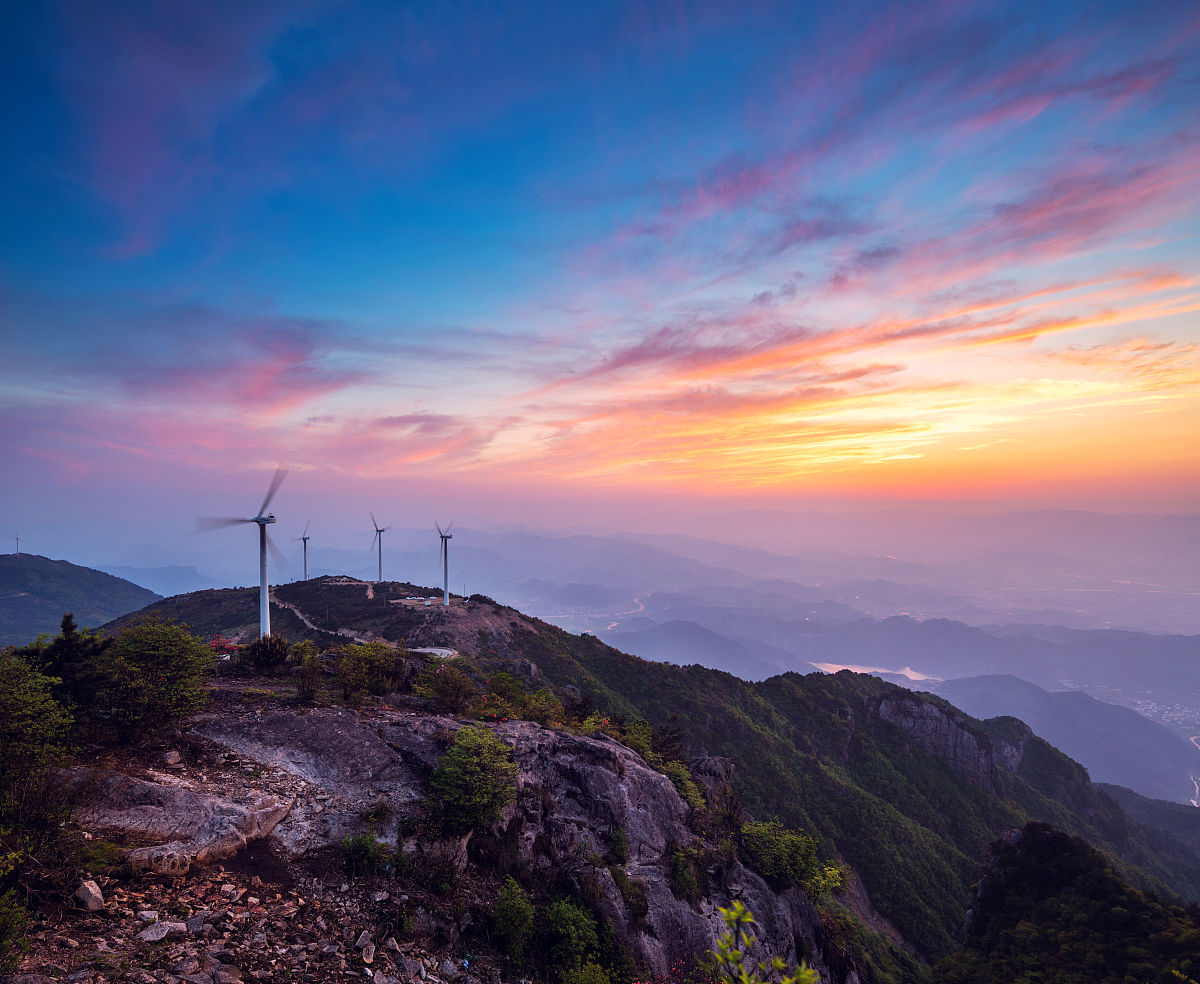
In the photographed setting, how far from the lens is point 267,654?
29250 millimetres

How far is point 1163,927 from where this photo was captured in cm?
3119

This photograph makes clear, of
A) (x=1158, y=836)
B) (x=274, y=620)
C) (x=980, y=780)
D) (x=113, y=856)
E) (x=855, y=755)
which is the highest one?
(x=113, y=856)

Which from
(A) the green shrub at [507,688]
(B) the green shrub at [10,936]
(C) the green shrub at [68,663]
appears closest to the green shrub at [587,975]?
(B) the green shrub at [10,936]

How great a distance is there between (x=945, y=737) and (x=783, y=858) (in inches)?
3553

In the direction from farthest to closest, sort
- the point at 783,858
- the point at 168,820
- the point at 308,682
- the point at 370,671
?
the point at 370,671 < the point at 783,858 < the point at 308,682 < the point at 168,820

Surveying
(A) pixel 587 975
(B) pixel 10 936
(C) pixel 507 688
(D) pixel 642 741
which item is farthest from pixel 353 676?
(D) pixel 642 741

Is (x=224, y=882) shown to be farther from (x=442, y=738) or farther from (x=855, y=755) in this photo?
(x=855, y=755)

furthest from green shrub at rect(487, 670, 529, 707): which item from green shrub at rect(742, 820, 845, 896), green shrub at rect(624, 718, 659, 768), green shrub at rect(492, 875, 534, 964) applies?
green shrub at rect(742, 820, 845, 896)

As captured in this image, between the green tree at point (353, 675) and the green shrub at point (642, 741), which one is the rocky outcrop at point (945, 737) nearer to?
the green shrub at point (642, 741)

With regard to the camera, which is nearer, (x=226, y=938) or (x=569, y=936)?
(x=226, y=938)

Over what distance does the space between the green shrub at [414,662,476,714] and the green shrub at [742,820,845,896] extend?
19.4 metres

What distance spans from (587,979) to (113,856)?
A: 14.6 meters

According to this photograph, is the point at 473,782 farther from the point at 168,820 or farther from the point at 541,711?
the point at 541,711

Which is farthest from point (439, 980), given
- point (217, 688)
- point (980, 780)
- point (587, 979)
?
point (980, 780)
